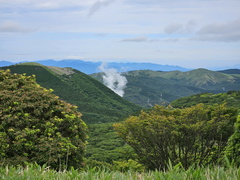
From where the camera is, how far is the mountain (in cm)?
13312

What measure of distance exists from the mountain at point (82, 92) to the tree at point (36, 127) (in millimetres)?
107861

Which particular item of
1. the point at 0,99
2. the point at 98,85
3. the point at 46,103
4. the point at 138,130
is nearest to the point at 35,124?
the point at 46,103

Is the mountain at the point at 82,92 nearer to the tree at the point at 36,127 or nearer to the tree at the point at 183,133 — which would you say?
the tree at the point at 183,133

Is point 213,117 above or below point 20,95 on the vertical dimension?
below

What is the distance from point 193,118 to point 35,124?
975 centimetres

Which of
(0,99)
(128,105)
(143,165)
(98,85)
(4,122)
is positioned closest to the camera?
(4,122)

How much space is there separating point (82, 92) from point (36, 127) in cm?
15487

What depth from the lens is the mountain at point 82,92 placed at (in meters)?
133

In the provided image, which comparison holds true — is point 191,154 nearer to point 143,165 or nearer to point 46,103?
point 143,165

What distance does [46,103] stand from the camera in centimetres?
1160

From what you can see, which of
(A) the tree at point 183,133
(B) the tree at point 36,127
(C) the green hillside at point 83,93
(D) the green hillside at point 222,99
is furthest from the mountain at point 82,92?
(B) the tree at point 36,127

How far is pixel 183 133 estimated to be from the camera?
54.3 ft

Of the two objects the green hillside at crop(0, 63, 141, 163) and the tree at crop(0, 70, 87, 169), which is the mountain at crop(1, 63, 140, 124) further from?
the tree at crop(0, 70, 87, 169)

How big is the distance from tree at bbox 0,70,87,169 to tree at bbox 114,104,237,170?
5.82 meters
